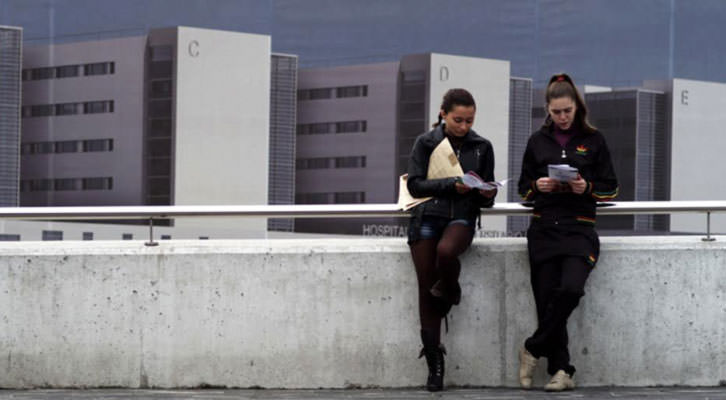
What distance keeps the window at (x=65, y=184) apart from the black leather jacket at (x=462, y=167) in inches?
3285

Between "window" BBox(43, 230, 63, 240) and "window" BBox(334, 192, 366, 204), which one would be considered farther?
"window" BBox(334, 192, 366, 204)

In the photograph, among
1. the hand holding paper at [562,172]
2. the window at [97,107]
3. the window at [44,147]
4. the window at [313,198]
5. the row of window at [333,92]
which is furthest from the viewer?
the row of window at [333,92]

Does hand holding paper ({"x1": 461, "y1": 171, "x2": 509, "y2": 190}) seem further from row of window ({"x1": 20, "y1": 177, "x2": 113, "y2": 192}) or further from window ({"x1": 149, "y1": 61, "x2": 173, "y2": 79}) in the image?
row of window ({"x1": 20, "y1": 177, "x2": 113, "y2": 192})

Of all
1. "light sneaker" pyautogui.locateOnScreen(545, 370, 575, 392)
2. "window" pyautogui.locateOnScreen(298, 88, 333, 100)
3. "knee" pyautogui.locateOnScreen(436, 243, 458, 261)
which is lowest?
"light sneaker" pyautogui.locateOnScreen(545, 370, 575, 392)

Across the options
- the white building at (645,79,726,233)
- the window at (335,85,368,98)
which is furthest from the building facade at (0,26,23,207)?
the white building at (645,79,726,233)

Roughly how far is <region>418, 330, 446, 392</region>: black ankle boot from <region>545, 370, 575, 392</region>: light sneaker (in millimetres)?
639

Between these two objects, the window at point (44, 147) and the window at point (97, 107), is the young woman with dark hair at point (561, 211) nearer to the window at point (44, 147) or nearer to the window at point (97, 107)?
the window at point (97, 107)

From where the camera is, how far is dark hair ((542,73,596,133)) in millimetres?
6941

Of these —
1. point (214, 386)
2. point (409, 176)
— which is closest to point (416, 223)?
point (409, 176)

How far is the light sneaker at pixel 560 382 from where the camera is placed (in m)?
7.05

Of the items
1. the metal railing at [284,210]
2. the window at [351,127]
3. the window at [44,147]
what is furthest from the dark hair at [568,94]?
the window at [351,127]

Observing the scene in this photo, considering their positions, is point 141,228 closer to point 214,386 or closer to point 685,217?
point 685,217

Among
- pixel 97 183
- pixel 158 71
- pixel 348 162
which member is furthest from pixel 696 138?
pixel 97 183

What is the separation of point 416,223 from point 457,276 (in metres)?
0.39
